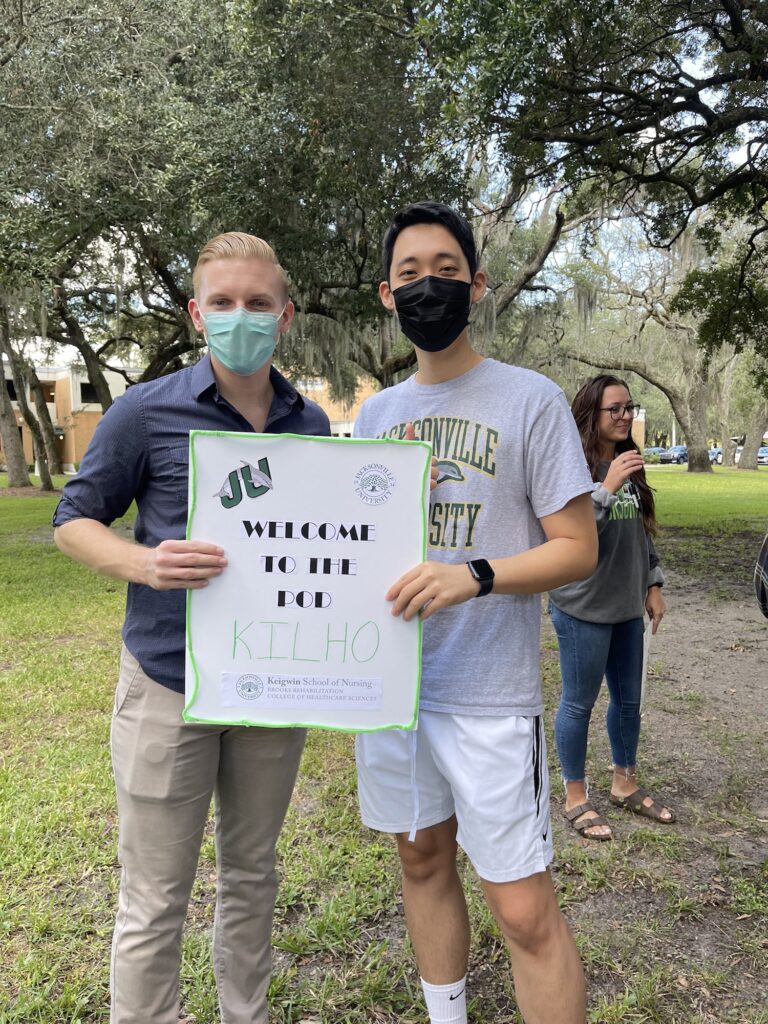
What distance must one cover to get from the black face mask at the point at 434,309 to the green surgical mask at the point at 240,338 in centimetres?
35

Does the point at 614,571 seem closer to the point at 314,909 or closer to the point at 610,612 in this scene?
the point at 610,612

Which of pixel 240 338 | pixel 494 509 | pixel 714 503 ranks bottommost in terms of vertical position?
pixel 714 503

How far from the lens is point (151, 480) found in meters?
1.84

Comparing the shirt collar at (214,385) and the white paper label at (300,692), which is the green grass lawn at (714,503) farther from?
the white paper label at (300,692)

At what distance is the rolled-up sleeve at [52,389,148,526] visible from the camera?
5.88ft

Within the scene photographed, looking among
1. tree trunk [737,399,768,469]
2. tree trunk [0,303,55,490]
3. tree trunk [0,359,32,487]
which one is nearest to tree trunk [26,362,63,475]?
tree trunk [0,303,55,490]

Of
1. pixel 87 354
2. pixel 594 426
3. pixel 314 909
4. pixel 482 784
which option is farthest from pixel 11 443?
pixel 482 784

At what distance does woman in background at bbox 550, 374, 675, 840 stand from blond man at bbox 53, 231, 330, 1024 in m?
1.78

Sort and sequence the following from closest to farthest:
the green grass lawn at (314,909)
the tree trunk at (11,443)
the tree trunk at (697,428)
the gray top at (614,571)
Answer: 1. the green grass lawn at (314,909)
2. the gray top at (614,571)
3. the tree trunk at (11,443)
4. the tree trunk at (697,428)

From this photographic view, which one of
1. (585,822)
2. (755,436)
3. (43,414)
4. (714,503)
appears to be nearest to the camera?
(585,822)

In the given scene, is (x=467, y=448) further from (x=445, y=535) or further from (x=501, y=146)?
(x=501, y=146)

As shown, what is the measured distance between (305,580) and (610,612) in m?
1.97

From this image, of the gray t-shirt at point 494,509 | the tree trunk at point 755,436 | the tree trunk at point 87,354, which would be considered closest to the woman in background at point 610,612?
the gray t-shirt at point 494,509

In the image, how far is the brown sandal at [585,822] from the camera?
333cm
